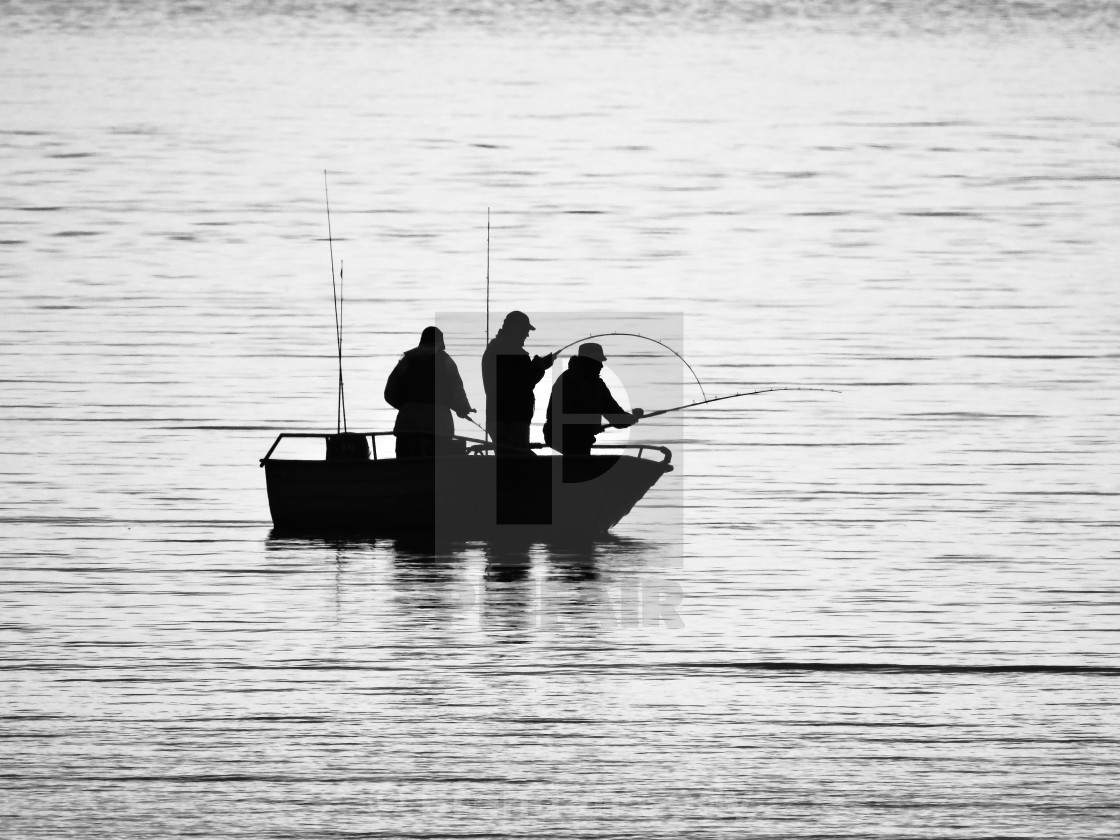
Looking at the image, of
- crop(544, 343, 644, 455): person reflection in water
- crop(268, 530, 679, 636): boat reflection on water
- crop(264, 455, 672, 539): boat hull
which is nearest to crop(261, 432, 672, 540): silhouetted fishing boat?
crop(264, 455, 672, 539): boat hull

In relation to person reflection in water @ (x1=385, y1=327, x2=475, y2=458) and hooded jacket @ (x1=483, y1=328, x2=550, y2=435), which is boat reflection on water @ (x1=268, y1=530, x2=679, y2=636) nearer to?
person reflection in water @ (x1=385, y1=327, x2=475, y2=458)

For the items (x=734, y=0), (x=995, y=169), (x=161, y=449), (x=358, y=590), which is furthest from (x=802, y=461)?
(x=734, y=0)

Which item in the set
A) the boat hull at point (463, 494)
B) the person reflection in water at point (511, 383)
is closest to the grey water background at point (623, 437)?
the boat hull at point (463, 494)

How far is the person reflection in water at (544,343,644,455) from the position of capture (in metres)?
12.5

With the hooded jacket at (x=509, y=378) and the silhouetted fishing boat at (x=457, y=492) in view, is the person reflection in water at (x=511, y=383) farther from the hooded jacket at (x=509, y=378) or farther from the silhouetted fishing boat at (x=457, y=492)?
the silhouetted fishing boat at (x=457, y=492)

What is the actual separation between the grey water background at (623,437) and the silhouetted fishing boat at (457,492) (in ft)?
0.80

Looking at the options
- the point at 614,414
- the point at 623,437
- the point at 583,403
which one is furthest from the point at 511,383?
the point at 623,437

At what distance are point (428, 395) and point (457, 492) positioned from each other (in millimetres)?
595

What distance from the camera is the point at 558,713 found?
855 centimetres

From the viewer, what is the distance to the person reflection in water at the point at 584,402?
12.5 meters

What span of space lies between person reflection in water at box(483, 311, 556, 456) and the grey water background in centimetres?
67

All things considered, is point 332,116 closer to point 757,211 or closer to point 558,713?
point 757,211

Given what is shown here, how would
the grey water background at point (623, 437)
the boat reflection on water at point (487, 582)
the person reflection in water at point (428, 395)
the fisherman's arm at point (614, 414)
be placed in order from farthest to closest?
1. the person reflection in water at point (428, 395)
2. the fisherman's arm at point (614, 414)
3. the boat reflection on water at point (487, 582)
4. the grey water background at point (623, 437)

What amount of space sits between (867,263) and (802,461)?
1179 centimetres
